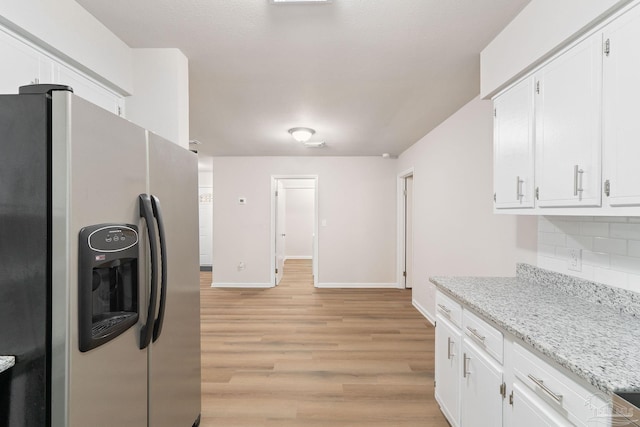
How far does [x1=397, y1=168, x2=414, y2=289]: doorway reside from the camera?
5.47 m

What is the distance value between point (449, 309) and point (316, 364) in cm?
144

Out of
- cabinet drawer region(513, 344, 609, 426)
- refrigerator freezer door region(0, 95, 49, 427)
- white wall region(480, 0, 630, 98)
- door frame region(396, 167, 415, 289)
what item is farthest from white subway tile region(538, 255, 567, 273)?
door frame region(396, 167, 415, 289)

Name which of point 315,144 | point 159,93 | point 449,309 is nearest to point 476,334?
point 449,309

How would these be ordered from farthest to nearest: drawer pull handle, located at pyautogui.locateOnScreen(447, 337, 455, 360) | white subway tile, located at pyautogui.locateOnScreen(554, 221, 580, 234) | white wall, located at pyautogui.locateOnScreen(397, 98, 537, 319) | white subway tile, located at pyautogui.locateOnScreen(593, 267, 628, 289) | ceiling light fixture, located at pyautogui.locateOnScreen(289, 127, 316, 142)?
ceiling light fixture, located at pyautogui.locateOnScreen(289, 127, 316, 142), white wall, located at pyautogui.locateOnScreen(397, 98, 537, 319), drawer pull handle, located at pyautogui.locateOnScreen(447, 337, 455, 360), white subway tile, located at pyautogui.locateOnScreen(554, 221, 580, 234), white subway tile, located at pyautogui.locateOnScreen(593, 267, 628, 289)

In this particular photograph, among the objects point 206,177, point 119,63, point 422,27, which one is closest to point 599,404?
point 422,27

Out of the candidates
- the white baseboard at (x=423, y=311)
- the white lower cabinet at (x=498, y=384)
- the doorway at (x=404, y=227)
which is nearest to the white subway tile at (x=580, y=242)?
the white lower cabinet at (x=498, y=384)

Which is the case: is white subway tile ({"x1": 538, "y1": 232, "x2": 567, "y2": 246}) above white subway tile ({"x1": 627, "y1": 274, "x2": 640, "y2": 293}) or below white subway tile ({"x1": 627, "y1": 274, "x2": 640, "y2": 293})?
above

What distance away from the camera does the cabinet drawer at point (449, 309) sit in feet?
5.72

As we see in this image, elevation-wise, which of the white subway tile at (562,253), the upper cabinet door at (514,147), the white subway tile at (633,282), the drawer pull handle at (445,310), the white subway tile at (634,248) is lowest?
the drawer pull handle at (445,310)

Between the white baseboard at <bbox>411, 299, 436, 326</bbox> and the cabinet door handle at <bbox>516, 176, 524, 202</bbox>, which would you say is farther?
the white baseboard at <bbox>411, 299, 436, 326</bbox>

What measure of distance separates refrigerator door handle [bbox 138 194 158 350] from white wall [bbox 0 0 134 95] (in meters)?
0.96

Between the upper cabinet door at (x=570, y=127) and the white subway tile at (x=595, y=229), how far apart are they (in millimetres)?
330

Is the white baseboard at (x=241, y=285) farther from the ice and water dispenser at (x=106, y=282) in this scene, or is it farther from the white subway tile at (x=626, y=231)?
the white subway tile at (x=626, y=231)

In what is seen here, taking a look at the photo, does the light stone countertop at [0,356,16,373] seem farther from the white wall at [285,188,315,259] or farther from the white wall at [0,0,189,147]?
the white wall at [285,188,315,259]
